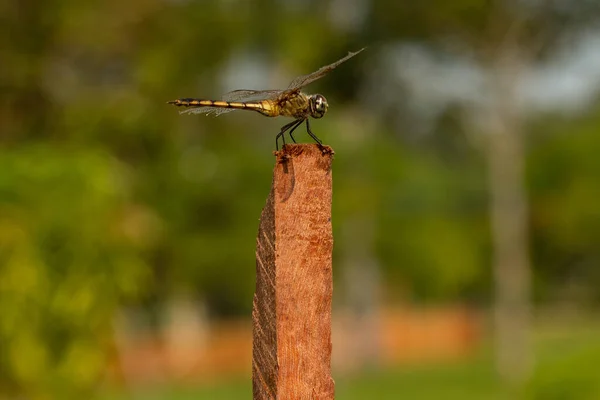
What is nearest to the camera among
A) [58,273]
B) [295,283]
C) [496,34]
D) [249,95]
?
[295,283]

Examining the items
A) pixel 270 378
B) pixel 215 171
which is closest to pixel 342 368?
pixel 215 171

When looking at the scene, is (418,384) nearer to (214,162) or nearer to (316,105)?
(214,162)

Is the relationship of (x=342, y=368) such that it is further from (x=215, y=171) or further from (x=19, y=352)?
(x=19, y=352)

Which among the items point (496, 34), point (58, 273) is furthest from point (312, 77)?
point (496, 34)

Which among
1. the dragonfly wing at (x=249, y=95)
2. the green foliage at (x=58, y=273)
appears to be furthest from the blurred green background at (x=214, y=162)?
the dragonfly wing at (x=249, y=95)

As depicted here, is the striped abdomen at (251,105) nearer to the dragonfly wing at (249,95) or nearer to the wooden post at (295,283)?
the dragonfly wing at (249,95)

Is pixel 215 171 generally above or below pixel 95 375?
above

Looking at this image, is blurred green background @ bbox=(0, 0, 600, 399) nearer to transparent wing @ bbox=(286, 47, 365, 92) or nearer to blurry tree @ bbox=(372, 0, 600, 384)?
blurry tree @ bbox=(372, 0, 600, 384)
